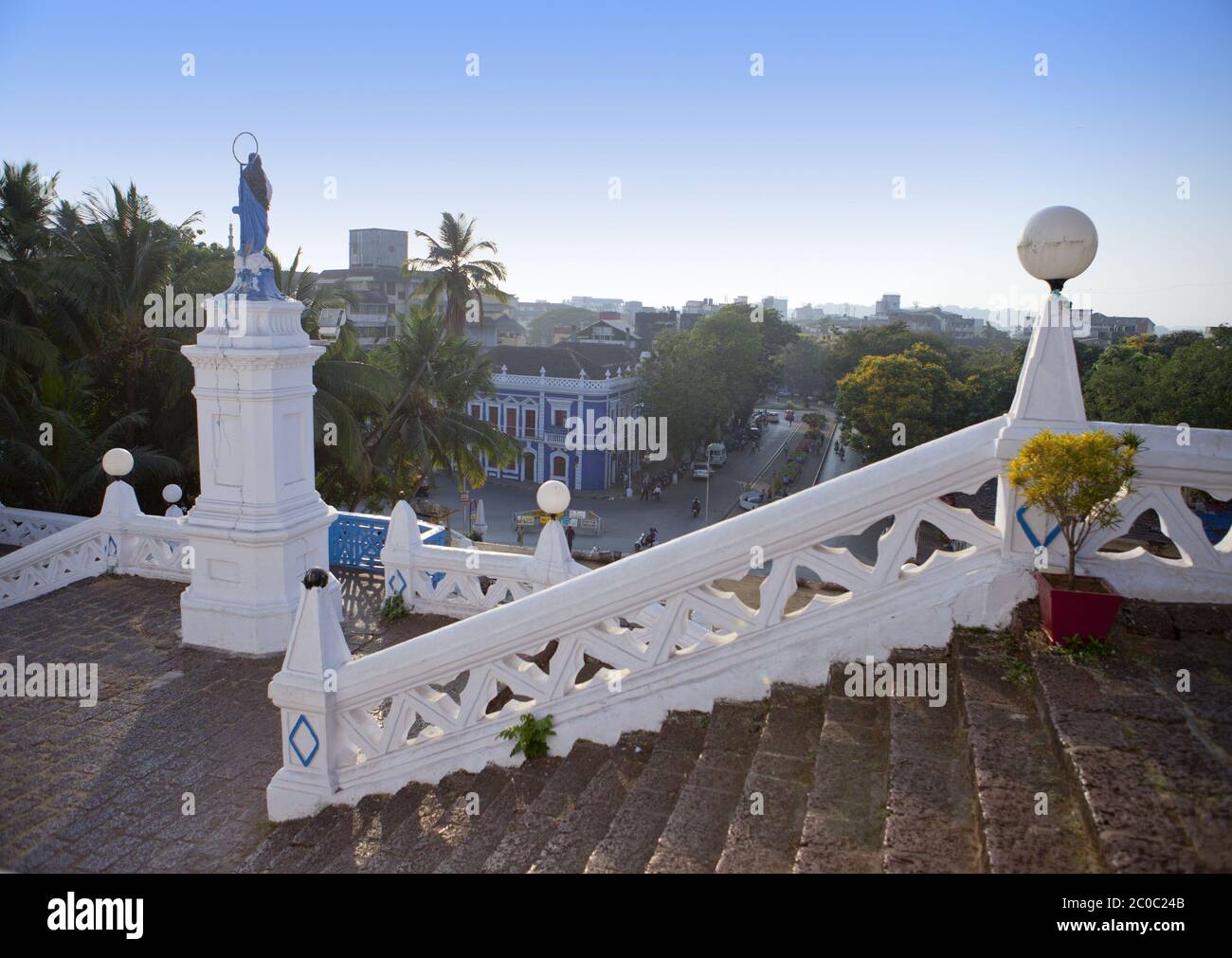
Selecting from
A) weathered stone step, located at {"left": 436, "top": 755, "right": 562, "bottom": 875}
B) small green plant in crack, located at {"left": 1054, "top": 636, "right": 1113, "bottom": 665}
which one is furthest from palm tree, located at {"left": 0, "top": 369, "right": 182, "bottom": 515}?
small green plant in crack, located at {"left": 1054, "top": 636, "right": 1113, "bottom": 665}

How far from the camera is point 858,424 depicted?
35688 millimetres

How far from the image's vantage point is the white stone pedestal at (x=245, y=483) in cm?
848

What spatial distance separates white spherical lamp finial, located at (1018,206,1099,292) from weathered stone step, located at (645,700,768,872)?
8.72 ft

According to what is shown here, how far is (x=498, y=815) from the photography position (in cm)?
427

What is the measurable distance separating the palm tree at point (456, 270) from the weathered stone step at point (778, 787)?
101 ft

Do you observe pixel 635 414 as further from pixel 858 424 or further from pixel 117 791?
pixel 117 791

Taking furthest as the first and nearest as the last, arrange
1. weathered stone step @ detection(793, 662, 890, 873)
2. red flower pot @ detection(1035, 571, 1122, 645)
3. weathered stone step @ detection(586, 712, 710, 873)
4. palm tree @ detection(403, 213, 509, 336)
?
palm tree @ detection(403, 213, 509, 336), red flower pot @ detection(1035, 571, 1122, 645), weathered stone step @ detection(586, 712, 710, 873), weathered stone step @ detection(793, 662, 890, 873)

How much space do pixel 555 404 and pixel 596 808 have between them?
41.8 meters

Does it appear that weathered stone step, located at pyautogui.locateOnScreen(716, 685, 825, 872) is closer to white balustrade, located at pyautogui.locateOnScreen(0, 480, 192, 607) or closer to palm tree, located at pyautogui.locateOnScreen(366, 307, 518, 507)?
white balustrade, located at pyautogui.locateOnScreen(0, 480, 192, 607)

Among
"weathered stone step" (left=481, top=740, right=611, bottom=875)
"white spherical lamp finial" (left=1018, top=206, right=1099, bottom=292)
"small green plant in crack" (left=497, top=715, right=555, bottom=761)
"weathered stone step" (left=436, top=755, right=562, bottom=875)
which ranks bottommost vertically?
"weathered stone step" (left=436, top=755, right=562, bottom=875)

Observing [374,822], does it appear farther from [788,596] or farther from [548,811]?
[788,596]

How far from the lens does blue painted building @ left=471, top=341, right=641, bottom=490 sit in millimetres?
44750

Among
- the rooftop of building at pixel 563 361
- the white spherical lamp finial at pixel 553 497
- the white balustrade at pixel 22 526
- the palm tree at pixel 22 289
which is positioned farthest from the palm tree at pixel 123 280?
the rooftop of building at pixel 563 361
